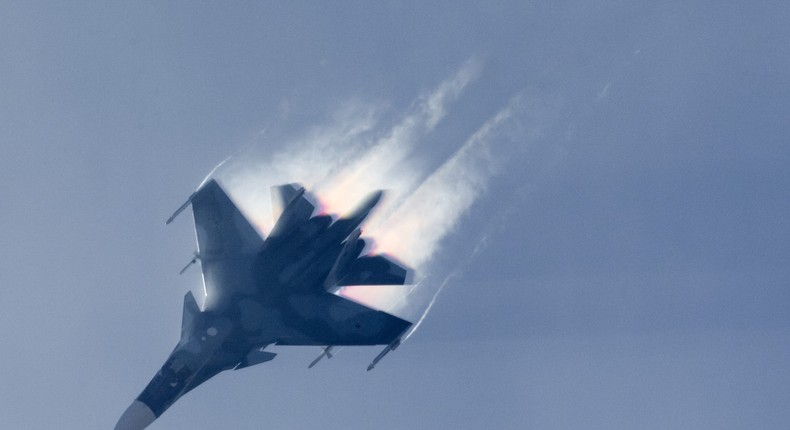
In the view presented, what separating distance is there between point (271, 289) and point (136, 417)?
11762 mm

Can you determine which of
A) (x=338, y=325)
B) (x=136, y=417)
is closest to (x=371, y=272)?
(x=338, y=325)

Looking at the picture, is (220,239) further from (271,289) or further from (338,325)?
(338,325)

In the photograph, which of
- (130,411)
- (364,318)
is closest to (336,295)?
(364,318)

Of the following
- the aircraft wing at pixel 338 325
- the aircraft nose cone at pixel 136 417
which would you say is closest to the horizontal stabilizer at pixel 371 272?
the aircraft wing at pixel 338 325

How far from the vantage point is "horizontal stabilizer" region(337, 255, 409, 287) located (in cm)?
5266

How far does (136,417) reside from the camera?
48.1 metres

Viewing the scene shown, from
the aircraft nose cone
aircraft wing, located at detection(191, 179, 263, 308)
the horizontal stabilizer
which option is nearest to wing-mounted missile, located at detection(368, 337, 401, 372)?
the horizontal stabilizer

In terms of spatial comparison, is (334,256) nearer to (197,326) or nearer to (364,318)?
(364,318)

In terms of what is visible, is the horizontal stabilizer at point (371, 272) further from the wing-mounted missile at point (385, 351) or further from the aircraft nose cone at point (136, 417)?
the aircraft nose cone at point (136, 417)

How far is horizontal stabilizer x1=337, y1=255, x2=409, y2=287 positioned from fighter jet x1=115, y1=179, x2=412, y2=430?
0.23 feet

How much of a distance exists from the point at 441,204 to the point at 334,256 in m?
9.35

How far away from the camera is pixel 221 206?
178ft

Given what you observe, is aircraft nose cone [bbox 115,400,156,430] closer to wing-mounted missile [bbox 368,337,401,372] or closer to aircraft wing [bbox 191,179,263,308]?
aircraft wing [bbox 191,179,263,308]

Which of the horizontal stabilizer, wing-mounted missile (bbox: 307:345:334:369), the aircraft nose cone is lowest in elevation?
the aircraft nose cone
